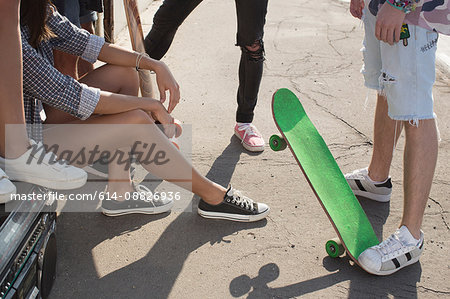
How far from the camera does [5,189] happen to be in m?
2.04

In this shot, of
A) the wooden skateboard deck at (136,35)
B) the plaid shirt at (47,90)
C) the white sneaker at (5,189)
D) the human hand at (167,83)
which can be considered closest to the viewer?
the white sneaker at (5,189)

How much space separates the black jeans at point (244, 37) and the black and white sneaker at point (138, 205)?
1.02 meters

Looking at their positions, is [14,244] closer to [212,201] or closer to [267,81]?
[212,201]

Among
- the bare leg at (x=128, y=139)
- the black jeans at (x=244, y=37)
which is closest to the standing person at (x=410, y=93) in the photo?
the black jeans at (x=244, y=37)

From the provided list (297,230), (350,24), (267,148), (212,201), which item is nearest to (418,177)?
(297,230)

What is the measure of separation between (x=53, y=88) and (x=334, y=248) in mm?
1438

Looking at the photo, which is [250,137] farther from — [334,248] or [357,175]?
[334,248]

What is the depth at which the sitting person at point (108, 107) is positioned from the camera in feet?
7.72

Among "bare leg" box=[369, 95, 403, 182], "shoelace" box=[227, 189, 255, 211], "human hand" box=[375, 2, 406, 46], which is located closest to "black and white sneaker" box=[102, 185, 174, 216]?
"shoelace" box=[227, 189, 255, 211]

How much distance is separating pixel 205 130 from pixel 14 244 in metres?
2.07

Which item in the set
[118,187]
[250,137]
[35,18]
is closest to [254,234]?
[118,187]

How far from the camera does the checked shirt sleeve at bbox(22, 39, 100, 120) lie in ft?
7.48

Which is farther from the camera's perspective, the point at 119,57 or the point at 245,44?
the point at 245,44

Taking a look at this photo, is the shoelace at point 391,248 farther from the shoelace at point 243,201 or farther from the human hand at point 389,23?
the human hand at point 389,23
